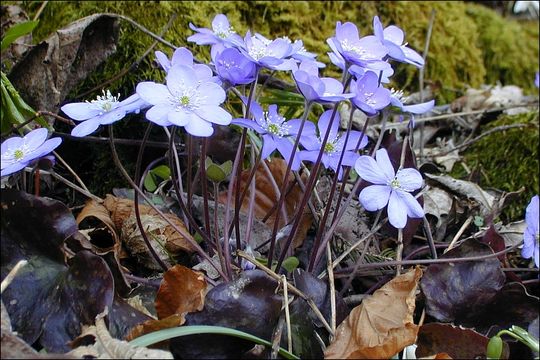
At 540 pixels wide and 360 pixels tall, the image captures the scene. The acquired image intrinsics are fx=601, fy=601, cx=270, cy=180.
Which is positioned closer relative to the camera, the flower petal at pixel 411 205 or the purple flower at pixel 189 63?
the purple flower at pixel 189 63

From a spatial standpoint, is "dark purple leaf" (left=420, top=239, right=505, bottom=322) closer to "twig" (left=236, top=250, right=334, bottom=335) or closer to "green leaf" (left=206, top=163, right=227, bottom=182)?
"twig" (left=236, top=250, right=334, bottom=335)

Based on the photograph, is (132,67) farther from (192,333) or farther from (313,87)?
(192,333)

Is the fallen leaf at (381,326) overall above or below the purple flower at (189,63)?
below

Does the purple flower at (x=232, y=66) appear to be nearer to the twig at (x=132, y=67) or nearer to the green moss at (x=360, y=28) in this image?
the twig at (x=132, y=67)

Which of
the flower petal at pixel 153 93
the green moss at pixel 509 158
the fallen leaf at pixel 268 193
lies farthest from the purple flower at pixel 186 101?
the green moss at pixel 509 158

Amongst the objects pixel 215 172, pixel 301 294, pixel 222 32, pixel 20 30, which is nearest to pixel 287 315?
pixel 301 294

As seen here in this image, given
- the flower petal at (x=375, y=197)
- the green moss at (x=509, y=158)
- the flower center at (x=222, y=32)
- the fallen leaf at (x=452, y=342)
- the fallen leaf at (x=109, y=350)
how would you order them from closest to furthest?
the fallen leaf at (x=109, y=350), the fallen leaf at (x=452, y=342), the flower petal at (x=375, y=197), the flower center at (x=222, y=32), the green moss at (x=509, y=158)
